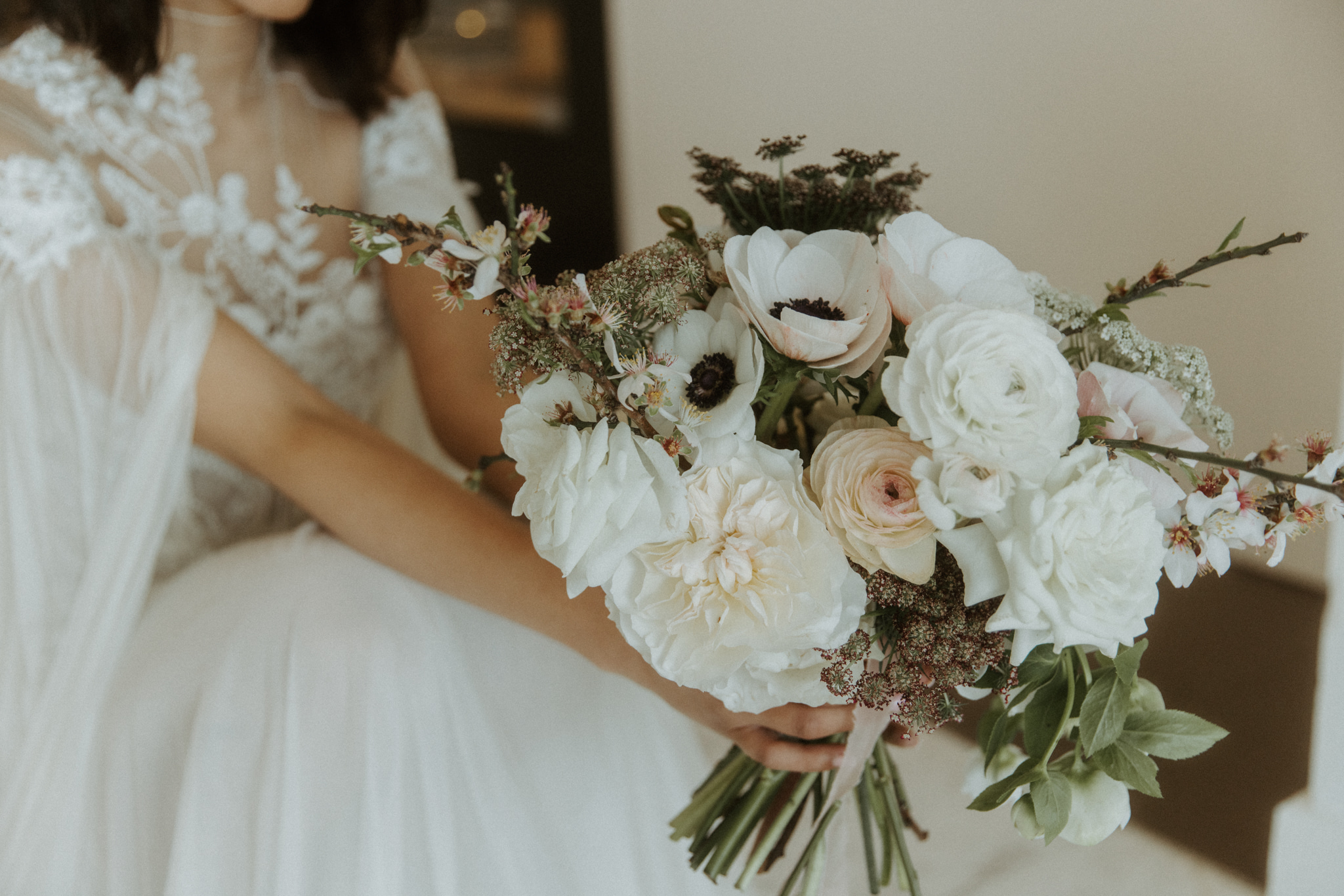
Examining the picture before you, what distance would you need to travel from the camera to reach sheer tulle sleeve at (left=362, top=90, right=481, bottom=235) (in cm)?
111

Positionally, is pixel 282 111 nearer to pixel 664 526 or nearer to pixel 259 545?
pixel 259 545

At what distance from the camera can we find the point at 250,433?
87cm

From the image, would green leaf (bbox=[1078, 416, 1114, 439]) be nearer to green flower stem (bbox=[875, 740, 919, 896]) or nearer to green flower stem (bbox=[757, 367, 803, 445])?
green flower stem (bbox=[757, 367, 803, 445])

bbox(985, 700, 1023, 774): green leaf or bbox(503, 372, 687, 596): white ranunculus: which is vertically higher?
bbox(503, 372, 687, 596): white ranunculus

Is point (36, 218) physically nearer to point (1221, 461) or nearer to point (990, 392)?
point (990, 392)

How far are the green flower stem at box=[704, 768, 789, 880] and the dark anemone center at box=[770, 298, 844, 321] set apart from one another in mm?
407

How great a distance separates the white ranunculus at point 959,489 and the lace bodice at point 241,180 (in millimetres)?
804

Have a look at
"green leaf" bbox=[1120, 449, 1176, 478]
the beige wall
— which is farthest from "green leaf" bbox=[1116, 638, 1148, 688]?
the beige wall

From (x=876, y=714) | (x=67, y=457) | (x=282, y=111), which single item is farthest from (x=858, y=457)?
(x=282, y=111)

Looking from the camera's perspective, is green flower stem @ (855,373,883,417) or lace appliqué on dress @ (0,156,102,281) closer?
green flower stem @ (855,373,883,417)

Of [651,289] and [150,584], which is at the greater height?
[651,289]

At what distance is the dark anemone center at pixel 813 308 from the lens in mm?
499

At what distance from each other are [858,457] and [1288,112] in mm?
574

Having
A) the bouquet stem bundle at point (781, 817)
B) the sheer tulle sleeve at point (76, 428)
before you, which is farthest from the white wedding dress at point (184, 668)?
the bouquet stem bundle at point (781, 817)
